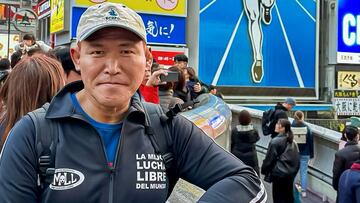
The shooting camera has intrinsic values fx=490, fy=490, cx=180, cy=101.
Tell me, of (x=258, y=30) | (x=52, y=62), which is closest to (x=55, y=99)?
(x=52, y=62)

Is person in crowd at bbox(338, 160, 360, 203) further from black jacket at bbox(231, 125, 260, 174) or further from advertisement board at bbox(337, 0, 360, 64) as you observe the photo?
advertisement board at bbox(337, 0, 360, 64)

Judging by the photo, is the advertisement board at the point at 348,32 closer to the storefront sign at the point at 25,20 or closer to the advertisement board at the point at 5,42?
the storefront sign at the point at 25,20

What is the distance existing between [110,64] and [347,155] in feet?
20.7

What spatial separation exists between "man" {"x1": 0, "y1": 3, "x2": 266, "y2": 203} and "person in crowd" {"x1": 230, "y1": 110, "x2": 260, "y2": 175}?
671 cm

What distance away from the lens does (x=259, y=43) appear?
19.2 meters

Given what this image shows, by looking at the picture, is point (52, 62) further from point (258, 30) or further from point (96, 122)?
point (258, 30)

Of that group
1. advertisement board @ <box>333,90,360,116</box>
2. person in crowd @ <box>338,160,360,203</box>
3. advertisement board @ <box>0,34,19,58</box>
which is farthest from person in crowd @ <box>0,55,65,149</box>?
advertisement board @ <box>0,34,19,58</box>

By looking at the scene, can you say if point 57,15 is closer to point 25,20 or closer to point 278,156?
point 25,20

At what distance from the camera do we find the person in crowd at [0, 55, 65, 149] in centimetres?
252

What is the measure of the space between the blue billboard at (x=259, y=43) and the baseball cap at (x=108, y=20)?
1627 cm

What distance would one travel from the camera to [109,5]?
5.16 ft

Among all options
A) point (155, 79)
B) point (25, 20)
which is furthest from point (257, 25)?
point (155, 79)

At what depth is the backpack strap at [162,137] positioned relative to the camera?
164cm

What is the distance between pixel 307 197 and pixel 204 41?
911 cm
